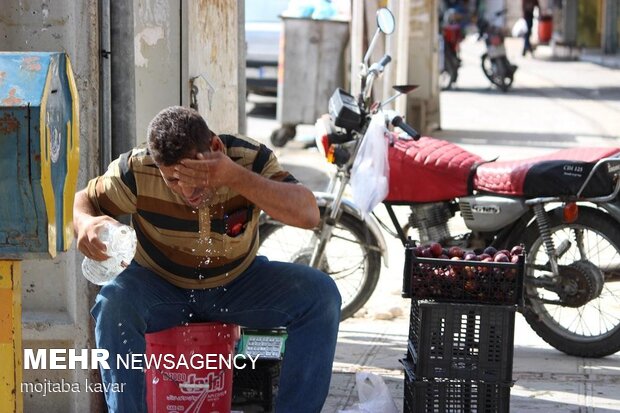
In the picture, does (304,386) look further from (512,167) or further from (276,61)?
(276,61)

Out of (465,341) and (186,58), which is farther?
(186,58)

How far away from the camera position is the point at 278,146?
492 inches

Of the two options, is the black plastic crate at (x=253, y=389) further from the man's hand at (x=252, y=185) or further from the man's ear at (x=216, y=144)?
the man's ear at (x=216, y=144)

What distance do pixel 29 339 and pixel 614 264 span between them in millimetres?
2729

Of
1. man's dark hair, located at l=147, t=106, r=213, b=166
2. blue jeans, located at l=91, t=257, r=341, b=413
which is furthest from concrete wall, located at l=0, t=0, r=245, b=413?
man's dark hair, located at l=147, t=106, r=213, b=166

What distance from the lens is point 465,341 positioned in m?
4.39

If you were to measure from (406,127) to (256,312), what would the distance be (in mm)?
1737

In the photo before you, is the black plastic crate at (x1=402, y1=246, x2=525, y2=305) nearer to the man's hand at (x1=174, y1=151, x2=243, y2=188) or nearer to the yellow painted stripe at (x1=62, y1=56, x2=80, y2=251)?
the man's hand at (x1=174, y1=151, x2=243, y2=188)

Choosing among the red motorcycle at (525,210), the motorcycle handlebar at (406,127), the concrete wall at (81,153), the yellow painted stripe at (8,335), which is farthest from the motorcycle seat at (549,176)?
the yellow painted stripe at (8,335)

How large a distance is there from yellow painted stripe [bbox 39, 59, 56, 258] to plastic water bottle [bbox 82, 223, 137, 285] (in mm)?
487

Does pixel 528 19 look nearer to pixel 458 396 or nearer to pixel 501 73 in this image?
pixel 501 73

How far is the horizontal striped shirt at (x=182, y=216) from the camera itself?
4.10 metres

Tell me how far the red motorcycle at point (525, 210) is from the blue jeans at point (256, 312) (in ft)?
5.24

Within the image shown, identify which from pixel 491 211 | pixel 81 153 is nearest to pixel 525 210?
pixel 491 211
